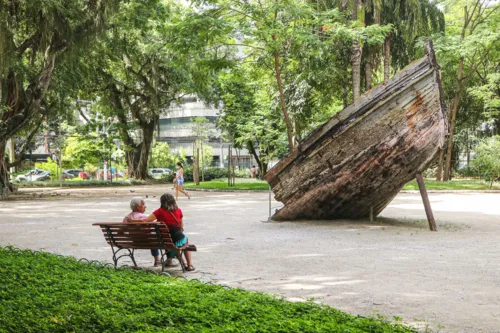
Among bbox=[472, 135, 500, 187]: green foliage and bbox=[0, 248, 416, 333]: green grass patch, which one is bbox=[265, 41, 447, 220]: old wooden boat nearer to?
bbox=[0, 248, 416, 333]: green grass patch

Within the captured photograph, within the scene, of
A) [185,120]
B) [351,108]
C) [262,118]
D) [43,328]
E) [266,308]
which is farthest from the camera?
[185,120]

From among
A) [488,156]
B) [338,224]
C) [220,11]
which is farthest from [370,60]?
[338,224]

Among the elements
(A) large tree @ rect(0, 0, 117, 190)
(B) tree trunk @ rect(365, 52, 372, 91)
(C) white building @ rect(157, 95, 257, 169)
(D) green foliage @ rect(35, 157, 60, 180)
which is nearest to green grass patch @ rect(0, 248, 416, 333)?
(A) large tree @ rect(0, 0, 117, 190)

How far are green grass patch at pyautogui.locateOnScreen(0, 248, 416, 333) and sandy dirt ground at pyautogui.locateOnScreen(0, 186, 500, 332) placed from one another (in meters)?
0.68

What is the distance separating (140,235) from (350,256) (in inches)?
140

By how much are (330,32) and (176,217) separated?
13845 millimetres

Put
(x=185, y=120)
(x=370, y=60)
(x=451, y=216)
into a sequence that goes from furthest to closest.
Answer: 1. (x=185, y=120)
2. (x=370, y=60)
3. (x=451, y=216)

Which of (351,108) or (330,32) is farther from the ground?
(330,32)

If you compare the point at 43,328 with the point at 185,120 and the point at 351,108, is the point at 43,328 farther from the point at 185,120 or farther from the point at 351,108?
the point at 185,120

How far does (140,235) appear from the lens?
24.8 ft

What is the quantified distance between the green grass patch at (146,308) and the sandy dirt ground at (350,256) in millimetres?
675

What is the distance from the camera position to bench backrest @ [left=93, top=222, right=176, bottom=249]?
739 centimetres

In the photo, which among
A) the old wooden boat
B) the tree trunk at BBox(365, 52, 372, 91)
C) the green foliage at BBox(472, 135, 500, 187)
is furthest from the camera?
the green foliage at BBox(472, 135, 500, 187)

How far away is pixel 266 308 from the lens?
5.22 m
